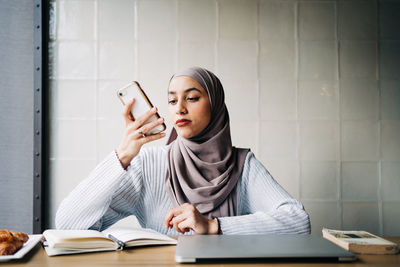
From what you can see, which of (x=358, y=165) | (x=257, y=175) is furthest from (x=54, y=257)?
(x=358, y=165)

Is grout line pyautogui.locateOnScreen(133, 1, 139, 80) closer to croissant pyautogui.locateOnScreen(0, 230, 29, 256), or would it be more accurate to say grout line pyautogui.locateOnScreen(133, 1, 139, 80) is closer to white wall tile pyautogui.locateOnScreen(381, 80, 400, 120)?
croissant pyautogui.locateOnScreen(0, 230, 29, 256)

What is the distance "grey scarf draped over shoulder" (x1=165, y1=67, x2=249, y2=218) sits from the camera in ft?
4.57

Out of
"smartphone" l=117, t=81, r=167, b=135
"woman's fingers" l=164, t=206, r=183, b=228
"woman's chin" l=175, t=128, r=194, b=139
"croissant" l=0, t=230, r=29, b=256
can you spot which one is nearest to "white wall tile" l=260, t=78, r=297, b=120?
"woman's chin" l=175, t=128, r=194, b=139

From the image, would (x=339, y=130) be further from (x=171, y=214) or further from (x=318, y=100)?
(x=171, y=214)

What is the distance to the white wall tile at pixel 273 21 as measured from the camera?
80.9 inches

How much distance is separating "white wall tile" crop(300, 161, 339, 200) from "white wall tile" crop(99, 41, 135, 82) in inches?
46.1

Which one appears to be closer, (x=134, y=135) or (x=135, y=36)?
(x=134, y=135)

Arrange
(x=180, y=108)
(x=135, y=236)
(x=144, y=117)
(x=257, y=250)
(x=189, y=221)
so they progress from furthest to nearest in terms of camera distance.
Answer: (x=180, y=108)
(x=144, y=117)
(x=189, y=221)
(x=135, y=236)
(x=257, y=250)

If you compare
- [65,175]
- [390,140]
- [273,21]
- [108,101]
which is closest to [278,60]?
[273,21]

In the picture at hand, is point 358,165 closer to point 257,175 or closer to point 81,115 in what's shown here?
point 257,175

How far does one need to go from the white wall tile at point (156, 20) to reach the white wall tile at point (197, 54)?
0.33ft

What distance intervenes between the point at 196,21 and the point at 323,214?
1369 mm

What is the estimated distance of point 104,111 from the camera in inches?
80.2

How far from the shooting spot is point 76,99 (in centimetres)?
204
